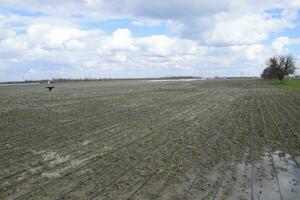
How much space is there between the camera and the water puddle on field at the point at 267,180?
6955mm

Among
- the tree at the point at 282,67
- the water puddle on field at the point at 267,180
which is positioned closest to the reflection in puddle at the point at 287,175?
the water puddle on field at the point at 267,180

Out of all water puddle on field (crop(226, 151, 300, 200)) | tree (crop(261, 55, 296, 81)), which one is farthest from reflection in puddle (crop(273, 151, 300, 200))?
tree (crop(261, 55, 296, 81))

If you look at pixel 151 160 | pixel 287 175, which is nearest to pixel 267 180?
pixel 287 175

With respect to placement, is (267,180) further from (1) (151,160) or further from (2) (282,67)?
(2) (282,67)

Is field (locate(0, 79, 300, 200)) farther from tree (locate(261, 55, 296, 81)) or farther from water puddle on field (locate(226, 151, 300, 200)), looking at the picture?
tree (locate(261, 55, 296, 81))

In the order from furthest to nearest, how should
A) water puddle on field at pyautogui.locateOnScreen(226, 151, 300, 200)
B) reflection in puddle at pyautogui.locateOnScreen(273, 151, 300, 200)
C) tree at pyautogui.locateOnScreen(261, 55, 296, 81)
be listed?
tree at pyautogui.locateOnScreen(261, 55, 296, 81), reflection in puddle at pyautogui.locateOnScreen(273, 151, 300, 200), water puddle on field at pyautogui.locateOnScreen(226, 151, 300, 200)

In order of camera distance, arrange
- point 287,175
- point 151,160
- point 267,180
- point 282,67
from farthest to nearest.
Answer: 1. point 282,67
2. point 151,160
3. point 287,175
4. point 267,180

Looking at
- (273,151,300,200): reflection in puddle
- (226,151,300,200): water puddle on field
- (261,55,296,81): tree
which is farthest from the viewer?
(261,55,296,81): tree

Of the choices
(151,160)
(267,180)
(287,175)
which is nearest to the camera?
(267,180)

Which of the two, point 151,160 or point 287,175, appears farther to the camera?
point 151,160

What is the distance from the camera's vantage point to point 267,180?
789cm

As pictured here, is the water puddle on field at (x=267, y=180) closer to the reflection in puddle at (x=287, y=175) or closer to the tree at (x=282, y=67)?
the reflection in puddle at (x=287, y=175)

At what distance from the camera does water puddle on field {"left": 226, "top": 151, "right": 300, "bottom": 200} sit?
6955 millimetres

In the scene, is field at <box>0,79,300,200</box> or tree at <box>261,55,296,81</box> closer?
field at <box>0,79,300,200</box>
